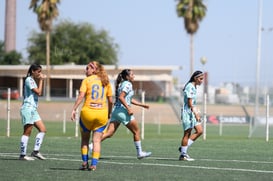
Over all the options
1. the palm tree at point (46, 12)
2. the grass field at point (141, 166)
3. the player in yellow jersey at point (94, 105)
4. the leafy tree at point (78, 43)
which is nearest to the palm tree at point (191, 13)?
the palm tree at point (46, 12)

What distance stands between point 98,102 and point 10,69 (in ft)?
174

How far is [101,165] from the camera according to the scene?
14.8 meters

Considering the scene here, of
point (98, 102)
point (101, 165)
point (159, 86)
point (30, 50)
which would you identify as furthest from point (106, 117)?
point (30, 50)

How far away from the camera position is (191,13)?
67.2 metres

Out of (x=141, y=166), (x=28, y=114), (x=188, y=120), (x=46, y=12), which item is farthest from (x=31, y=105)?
(x=46, y=12)

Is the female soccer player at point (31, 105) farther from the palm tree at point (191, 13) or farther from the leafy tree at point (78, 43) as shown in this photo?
the leafy tree at point (78, 43)

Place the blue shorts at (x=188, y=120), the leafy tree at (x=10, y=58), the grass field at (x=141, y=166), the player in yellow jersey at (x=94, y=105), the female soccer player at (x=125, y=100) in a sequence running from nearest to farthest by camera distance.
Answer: the grass field at (x=141, y=166)
the player in yellow jersey at (x=94, y=105)
the female soccer player at (x=125, y=100)
the blue shorts at (x=188, y=120)
the leafy tree at (x=10, y=58)

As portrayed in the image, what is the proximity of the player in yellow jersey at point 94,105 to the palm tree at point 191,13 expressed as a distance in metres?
53.9

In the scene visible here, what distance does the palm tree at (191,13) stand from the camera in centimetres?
6719

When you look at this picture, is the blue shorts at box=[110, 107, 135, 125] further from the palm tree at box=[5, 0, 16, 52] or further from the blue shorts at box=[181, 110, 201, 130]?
the palm tree at box=[5, 0, 16, 52]

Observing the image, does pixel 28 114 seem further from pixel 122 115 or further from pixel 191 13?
pixel 191 13

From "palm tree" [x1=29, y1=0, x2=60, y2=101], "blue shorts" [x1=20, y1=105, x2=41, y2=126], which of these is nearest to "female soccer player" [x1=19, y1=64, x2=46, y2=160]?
"blue shorts" [x1=20, y1=105, x2=41, y2=126]

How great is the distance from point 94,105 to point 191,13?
54.5m

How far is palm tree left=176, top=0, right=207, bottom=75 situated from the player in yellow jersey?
5394 centimetres
